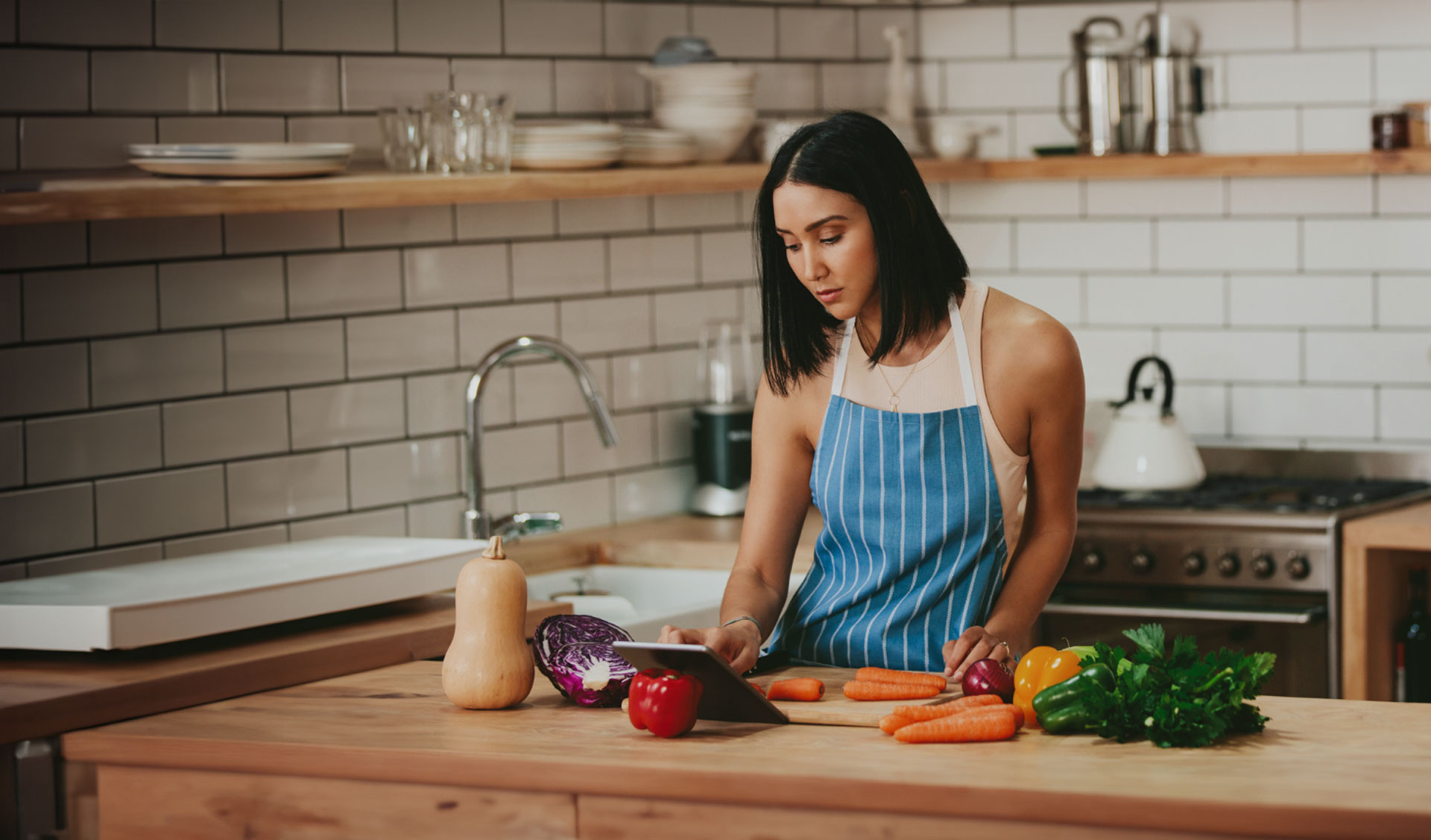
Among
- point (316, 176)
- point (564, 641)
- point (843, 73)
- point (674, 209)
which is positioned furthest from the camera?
point (843, 73)

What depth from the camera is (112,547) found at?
286 centimetres

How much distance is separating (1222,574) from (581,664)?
1.83 metres

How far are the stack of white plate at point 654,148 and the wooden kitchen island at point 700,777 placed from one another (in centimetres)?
147

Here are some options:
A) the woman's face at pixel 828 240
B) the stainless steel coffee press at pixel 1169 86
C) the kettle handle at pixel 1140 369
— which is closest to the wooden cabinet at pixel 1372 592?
the kettle handle at pixel 1140 369

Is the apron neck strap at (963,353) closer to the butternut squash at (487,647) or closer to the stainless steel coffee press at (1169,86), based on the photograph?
the butternut squash at (487,647)

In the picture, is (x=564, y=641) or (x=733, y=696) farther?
(x=564, y=641)

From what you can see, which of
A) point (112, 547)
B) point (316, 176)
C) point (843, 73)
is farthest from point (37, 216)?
point (843, 73)

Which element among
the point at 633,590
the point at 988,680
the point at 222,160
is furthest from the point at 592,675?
the point at 633,590

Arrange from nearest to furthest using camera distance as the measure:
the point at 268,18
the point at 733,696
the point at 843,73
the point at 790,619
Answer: the point at 733,696 → the point at 790,619 → the point at 268,18 → the point at 843,73

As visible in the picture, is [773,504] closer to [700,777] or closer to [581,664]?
[581,664]

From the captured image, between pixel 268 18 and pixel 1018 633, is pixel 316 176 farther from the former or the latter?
pixel 1018 633

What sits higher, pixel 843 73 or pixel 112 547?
pixel 843 73

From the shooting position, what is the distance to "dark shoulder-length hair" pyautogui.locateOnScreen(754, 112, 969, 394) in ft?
7.28

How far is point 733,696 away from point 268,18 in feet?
5.57
